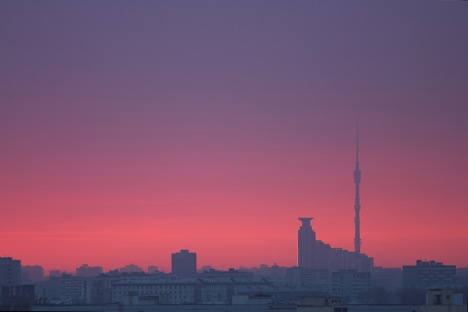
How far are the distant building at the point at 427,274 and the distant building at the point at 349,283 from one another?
7.51 metres

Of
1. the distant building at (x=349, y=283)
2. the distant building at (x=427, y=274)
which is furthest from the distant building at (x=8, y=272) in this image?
the distant building at (x=427, y=274)

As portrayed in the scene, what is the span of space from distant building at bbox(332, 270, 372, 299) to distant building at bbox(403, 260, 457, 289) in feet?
24.6

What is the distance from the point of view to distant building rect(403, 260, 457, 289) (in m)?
172

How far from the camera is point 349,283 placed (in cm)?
16275

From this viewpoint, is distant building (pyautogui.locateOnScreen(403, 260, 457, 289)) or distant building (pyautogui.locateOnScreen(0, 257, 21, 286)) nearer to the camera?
distant building (pyautogui.locateOnScreen(0, 257, 21, 286))

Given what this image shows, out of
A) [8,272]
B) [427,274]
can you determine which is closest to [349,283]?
[427,274]

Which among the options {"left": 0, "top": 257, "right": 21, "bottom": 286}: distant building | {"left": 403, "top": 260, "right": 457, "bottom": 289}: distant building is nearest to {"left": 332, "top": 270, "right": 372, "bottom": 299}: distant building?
{"left": 403, "top": 260, "right": 457, "bottom": 289}: distant building

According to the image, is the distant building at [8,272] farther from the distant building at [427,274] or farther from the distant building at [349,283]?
the distant building at [427,274]

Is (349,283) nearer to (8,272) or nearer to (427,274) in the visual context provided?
(427,274)

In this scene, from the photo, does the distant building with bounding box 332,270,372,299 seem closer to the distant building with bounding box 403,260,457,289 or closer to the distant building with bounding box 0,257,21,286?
the distant building with bounding box 403,260,457,289

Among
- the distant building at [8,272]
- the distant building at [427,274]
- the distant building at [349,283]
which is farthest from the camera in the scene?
the distant building at [427,274]

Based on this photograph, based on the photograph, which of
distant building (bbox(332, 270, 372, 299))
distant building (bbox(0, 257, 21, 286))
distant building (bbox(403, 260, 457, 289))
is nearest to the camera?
distant building (bbox(0, 257, 21, 286))

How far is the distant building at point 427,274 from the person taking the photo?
172 m

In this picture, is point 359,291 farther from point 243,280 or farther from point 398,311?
point 398,311
